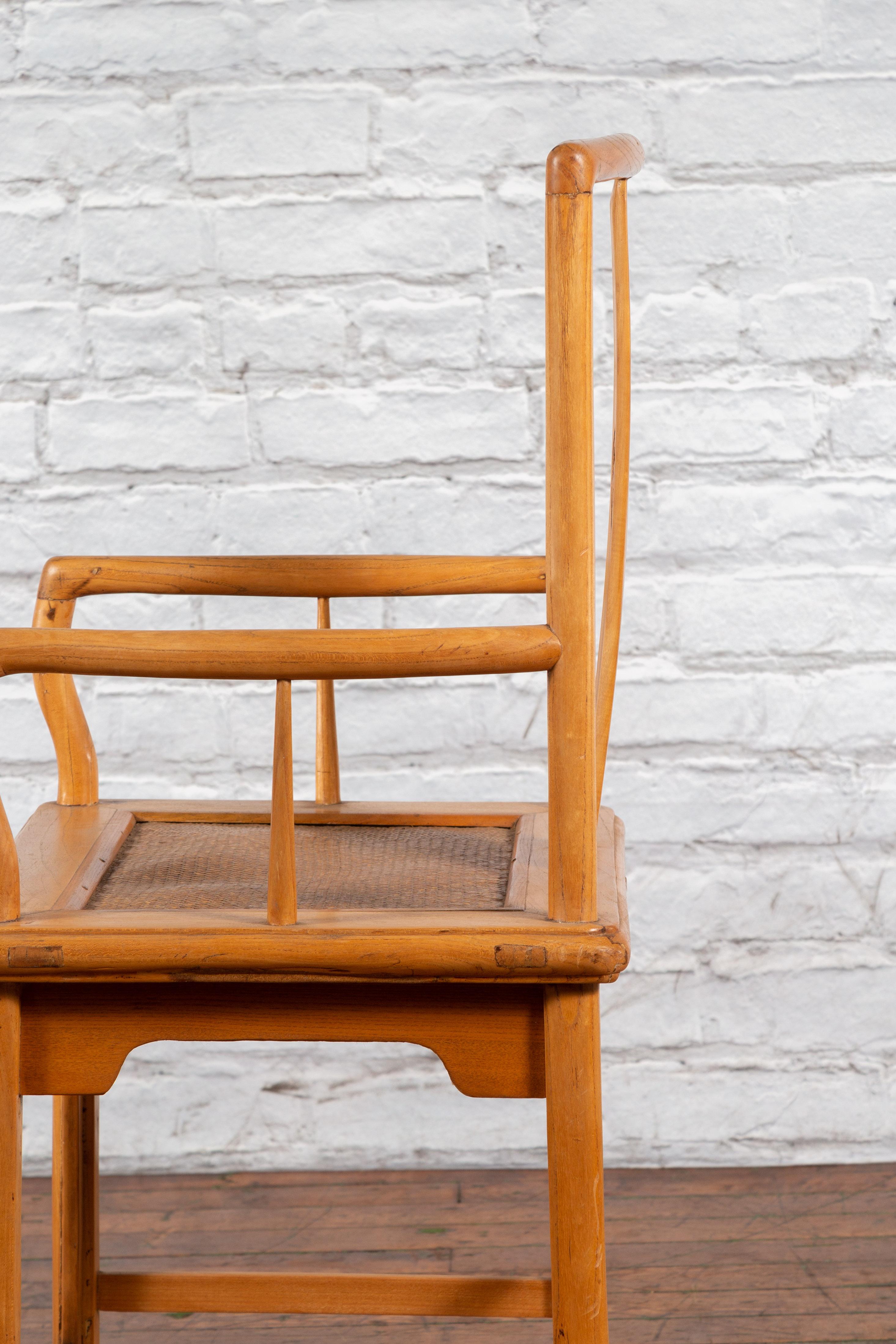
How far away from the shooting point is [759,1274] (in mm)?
1464

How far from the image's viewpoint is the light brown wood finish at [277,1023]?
846 mm

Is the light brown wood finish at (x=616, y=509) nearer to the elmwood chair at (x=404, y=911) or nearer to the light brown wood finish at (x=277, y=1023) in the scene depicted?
the elmwood chair at (x=404, y=911)

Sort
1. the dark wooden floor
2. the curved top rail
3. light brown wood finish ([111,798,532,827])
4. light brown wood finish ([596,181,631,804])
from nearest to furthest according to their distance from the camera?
the curved top rail → light brown wood finish ([596,181,631,804]) → light brown wood finish ([111,798,532,827]) → the dark wooden floor

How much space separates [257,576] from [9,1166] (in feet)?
1.46

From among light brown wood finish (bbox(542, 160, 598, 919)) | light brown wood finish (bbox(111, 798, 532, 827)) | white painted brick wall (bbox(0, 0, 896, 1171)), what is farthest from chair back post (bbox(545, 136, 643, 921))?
white painted brick wall (bbox(0, 0, 896, 1171))

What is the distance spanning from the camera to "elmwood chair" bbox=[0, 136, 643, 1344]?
2.56 feet

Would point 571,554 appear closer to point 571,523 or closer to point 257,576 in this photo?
point 571,523

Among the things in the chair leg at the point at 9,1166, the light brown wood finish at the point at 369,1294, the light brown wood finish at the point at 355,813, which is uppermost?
the light brown wood finish at the point at 355,813

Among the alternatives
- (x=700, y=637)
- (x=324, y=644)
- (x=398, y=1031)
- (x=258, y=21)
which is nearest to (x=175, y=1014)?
(x=398, y=1031)

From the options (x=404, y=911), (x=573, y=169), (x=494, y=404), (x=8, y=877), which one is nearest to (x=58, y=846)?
(x=8, y=877)

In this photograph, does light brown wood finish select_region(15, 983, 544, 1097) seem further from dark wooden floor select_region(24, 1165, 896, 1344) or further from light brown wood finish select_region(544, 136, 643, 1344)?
A: dark wooden floor select_region(24, 1165, 896, 1344)

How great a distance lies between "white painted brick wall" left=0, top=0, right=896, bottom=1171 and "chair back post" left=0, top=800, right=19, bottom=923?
0.78 meters

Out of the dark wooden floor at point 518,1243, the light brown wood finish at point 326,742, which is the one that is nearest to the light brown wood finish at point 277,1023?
the light brown wood finish at point 326,742

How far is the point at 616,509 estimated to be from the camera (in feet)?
3.28
